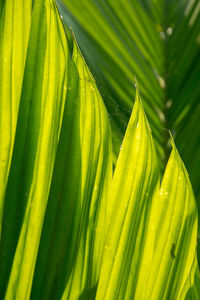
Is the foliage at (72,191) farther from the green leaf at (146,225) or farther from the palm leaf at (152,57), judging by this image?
the palm leaf at (152,57)

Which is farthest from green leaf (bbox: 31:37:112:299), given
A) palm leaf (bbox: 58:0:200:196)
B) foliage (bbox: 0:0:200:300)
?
palm leaf (bbox: 58:0:200:196)

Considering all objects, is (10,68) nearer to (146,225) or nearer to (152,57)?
(146,225)

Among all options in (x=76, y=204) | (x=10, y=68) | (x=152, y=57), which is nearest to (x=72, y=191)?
(x=76, y=204)

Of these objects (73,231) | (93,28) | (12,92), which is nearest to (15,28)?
(12,92)

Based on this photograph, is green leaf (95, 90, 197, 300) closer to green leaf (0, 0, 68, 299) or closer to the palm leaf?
green leaf (0, 0, 68, 299)

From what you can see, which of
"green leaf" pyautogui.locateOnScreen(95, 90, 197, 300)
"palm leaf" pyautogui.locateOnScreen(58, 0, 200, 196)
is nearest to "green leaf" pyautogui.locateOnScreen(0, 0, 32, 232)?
"green leaf" pyautogui.locateOnScreen(95, 90, 197, 300)

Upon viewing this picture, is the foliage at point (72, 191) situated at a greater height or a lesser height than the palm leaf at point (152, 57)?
lesser

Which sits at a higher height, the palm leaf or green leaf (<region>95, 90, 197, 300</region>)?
the palm leaf

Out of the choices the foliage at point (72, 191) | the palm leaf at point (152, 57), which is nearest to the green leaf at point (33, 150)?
the foliage at point (72, 191)

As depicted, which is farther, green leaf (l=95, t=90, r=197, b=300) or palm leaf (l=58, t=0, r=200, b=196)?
palm leaf (l=58, t=0, r=200, b=196)
